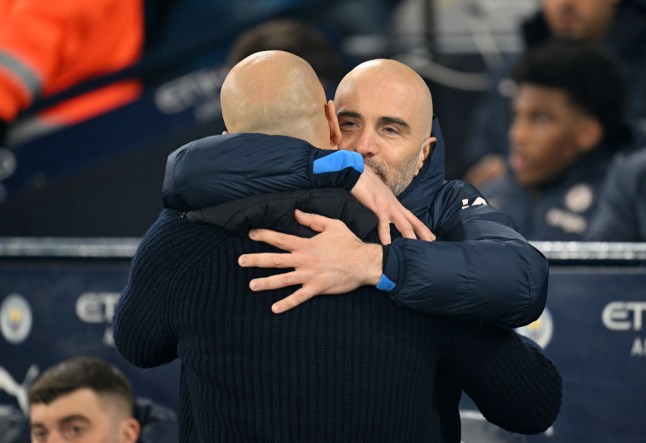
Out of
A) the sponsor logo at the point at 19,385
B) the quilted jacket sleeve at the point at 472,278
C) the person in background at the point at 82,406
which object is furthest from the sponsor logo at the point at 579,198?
the quilted jacket sleeve at the point at 472,278

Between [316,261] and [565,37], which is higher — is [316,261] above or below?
below

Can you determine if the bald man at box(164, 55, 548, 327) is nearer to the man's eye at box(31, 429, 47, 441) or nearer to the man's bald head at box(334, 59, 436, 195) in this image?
the man's bald head at box(334, 59, 436, 195)

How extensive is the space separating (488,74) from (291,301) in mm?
3770

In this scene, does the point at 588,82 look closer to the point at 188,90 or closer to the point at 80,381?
the point at 188,90

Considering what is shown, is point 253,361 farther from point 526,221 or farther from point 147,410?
point 526,221

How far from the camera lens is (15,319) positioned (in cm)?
372

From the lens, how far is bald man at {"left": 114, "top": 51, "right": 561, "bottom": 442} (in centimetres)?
210

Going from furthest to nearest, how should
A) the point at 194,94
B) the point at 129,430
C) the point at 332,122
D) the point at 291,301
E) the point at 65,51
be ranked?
the point at 65,51, the point at 194,94, the point at 129,430, the point at 332,122, the point at 291,301

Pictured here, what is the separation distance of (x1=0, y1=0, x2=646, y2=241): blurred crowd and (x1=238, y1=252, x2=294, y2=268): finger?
2697mm

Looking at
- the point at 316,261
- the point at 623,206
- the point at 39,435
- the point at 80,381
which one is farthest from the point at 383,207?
the point at 623,206

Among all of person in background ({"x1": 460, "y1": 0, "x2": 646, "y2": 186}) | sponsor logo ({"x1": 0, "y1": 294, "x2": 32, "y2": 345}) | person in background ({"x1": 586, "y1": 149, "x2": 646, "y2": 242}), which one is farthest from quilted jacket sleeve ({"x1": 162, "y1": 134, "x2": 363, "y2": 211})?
person in background ({"x1": 460, "y1": 0, "x2": 646, "y2": 186})

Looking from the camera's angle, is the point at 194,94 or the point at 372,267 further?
the point at 194,94

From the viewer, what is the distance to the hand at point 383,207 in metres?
2.17

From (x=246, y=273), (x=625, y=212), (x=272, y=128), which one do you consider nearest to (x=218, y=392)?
(x=246, y=273)
